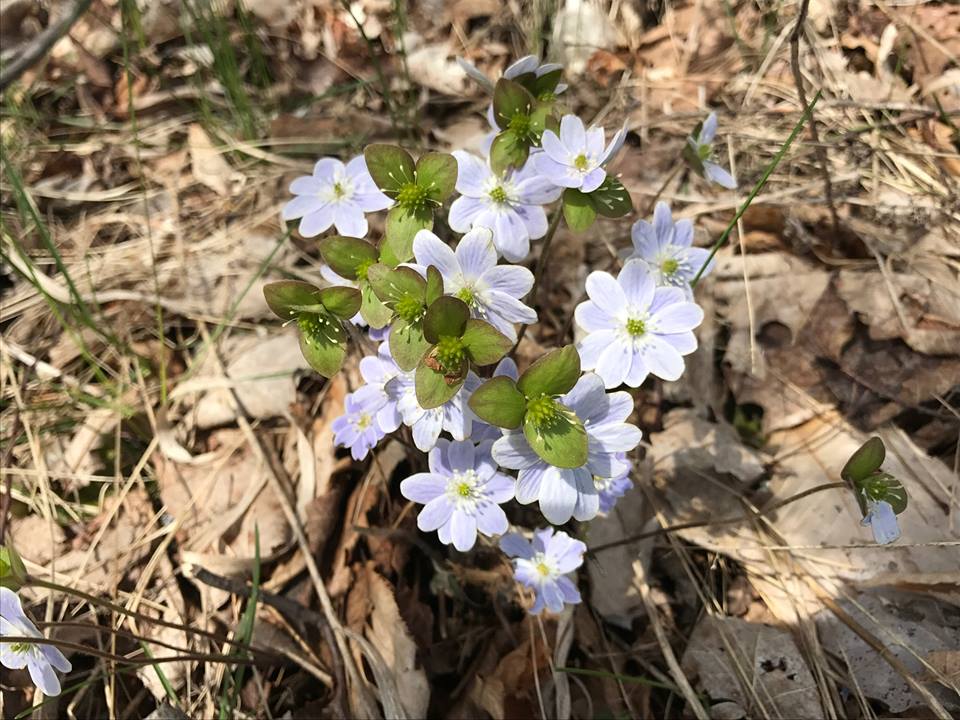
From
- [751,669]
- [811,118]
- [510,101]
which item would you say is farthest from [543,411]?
[811,118]

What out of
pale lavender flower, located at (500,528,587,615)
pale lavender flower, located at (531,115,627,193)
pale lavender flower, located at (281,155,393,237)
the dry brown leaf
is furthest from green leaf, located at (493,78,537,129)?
the dry brown leaf

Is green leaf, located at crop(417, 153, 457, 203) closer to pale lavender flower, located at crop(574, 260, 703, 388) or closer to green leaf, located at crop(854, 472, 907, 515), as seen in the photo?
pale lavender flower, located at crop(574, 260, 703, 388)

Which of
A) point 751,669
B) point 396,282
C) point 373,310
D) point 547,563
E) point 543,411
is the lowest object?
point 751,669

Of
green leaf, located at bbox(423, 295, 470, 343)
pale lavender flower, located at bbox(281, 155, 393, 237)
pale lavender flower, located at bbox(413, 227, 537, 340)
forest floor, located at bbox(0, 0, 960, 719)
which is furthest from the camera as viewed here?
forest floor, located at bbox(0, 0, 960, 719)

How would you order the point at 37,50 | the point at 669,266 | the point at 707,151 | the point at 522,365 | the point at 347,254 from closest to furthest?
the point at 347,254 < the point at 669,266 < the point at 707,151 < the point at 522,365 < the point at 37,50

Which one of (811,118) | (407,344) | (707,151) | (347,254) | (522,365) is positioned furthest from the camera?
(522,365)

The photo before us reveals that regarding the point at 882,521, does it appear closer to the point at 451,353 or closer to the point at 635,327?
the point at 635,327
